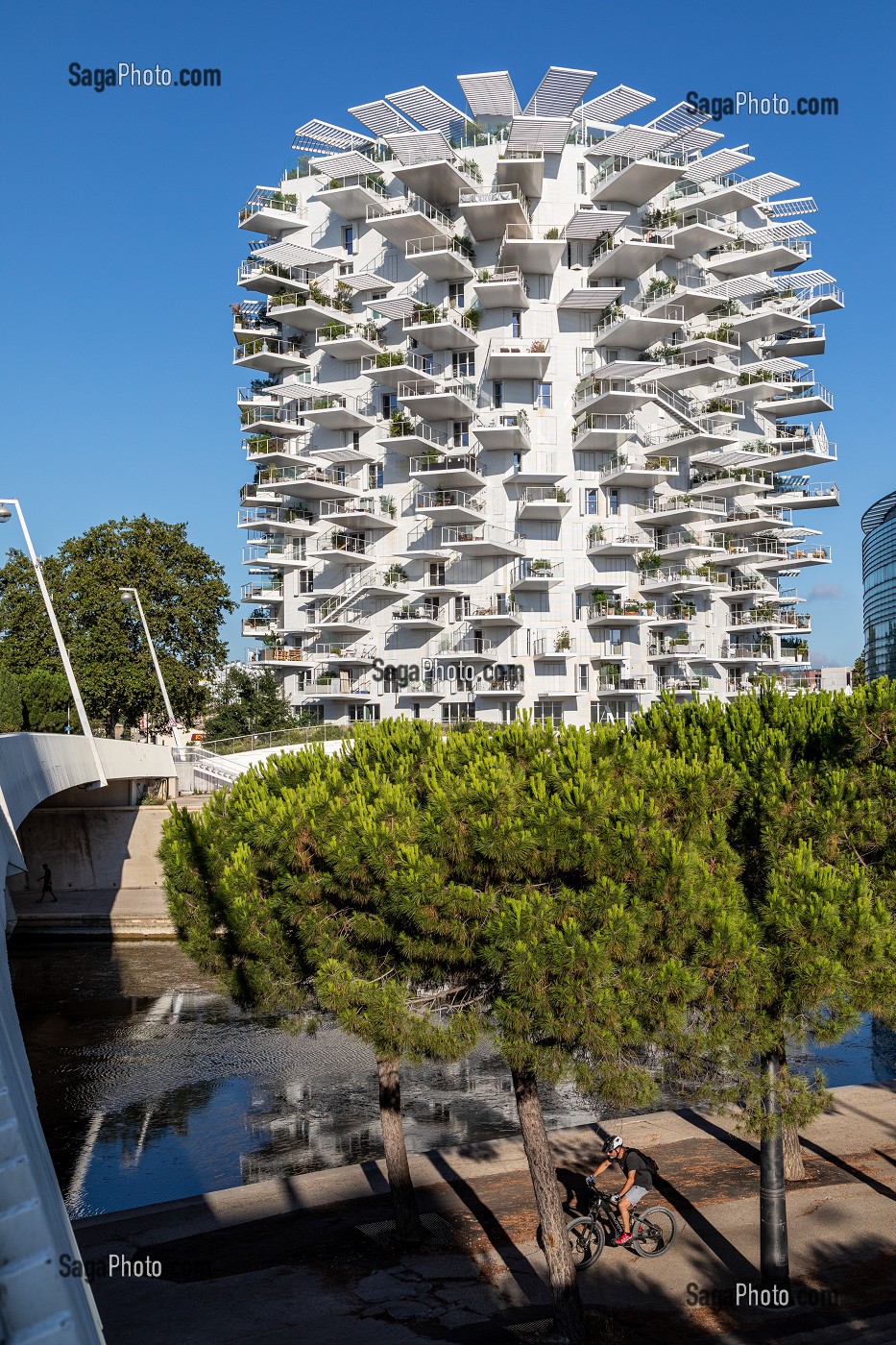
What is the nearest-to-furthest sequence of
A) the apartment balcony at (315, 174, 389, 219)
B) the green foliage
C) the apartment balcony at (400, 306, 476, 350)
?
the green foliage < the apartment balcony at (400, 306, 476, 350) < the apartment balcony at (315, 174, 389, 219)

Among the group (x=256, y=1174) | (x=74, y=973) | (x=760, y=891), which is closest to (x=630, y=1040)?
(x=760, y=891)

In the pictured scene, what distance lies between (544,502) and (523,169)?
18607mm

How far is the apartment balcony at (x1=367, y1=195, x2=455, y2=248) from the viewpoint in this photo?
201ft

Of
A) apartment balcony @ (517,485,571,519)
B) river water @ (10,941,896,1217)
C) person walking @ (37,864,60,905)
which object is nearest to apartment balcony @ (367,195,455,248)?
apartment balcony @ (517,485,571,519)

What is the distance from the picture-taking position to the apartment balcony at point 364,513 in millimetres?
63812

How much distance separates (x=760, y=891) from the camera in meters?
12.1

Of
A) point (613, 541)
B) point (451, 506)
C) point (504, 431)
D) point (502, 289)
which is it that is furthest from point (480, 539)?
point (502, 289)

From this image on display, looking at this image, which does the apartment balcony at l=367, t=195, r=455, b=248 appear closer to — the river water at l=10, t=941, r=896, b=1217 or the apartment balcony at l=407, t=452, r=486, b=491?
the apartment balcony at l=407, t=452, r=486, b=491

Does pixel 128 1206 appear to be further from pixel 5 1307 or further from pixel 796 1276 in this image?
pixel 5 1307

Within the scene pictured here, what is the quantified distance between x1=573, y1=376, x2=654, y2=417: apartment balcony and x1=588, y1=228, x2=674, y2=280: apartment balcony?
6.45 meters

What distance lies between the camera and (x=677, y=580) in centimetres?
6322

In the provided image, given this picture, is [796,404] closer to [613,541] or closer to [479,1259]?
[613,541]

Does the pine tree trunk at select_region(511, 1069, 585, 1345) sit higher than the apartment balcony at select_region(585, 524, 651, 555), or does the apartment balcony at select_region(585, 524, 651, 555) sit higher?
the apartment balcony at select_region(585, 524, 651, 555)

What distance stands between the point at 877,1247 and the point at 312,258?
64.0 metres
